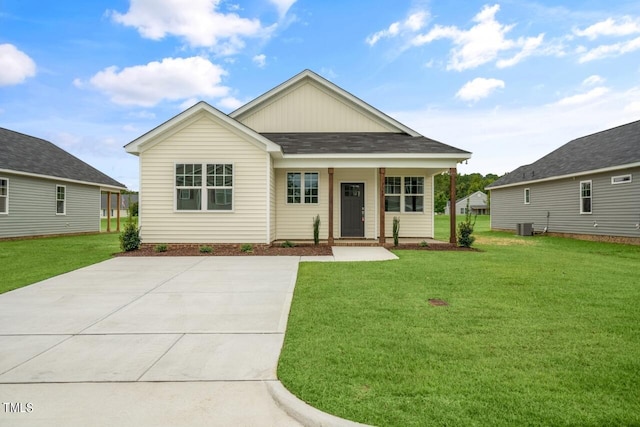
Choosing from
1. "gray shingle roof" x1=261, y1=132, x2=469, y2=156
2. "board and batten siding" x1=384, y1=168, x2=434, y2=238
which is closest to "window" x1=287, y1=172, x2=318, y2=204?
"gray shingle roof" x1=261, y1=132, x2=469, y2=156

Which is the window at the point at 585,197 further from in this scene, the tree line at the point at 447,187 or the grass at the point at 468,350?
the tree line at the point at 447,187

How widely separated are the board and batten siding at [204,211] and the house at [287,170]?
34 mm

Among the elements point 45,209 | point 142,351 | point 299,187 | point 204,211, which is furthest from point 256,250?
point 45,209

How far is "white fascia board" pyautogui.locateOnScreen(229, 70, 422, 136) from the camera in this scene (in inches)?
606

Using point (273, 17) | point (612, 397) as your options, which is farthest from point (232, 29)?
point (612, 397)

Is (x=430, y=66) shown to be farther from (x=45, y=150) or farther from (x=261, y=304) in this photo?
(x=45, y=150)

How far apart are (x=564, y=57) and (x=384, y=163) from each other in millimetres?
11108

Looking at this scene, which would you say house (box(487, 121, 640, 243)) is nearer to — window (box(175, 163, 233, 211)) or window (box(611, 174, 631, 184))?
window (box(611, 174, 631, 184))

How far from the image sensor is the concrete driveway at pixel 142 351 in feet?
8.88

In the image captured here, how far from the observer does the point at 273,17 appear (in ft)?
52.4

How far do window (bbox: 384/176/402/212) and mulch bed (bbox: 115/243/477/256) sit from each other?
283cm

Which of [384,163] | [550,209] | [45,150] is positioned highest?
[45,150]

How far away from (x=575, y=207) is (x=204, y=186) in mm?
17846

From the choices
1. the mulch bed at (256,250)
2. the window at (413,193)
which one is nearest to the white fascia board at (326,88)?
the window at (413,193)
